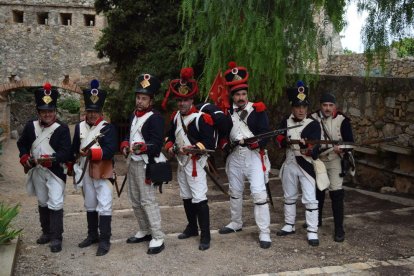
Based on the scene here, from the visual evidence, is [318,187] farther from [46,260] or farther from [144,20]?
[144,20]

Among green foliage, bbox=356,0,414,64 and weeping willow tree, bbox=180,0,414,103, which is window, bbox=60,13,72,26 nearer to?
weeping willow tree, bbox=180,0,414,103

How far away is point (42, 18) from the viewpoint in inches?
869

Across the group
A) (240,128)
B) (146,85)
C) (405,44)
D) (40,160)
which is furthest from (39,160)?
(405,44)

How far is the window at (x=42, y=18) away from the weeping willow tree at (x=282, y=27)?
18025mm

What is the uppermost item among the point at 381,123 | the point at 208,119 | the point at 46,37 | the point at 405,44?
the point at 46,37

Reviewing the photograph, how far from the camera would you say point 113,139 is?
15.2 feet

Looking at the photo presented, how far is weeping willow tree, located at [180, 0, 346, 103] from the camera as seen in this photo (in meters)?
5.44

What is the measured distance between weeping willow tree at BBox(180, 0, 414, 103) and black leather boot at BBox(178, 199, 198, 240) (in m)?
1.98

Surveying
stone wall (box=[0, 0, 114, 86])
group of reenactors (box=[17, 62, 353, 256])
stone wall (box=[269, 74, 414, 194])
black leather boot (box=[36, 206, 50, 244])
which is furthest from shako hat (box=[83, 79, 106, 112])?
stone wall (box=[0, 0, 114, 86])

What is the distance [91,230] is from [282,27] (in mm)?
3339

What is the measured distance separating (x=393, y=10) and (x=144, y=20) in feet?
21.6

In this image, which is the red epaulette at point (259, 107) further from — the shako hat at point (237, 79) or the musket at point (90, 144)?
the musket at point (90, 144)

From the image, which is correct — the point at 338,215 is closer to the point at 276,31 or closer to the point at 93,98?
the point at 276,31

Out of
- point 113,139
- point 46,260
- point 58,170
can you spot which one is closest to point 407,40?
point 113,139
